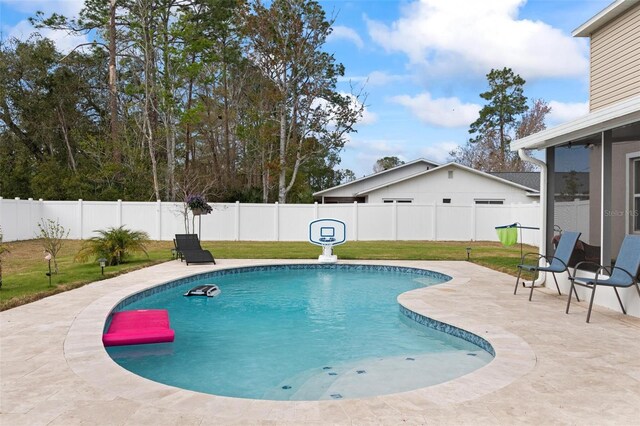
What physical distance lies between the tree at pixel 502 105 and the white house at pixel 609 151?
28365mm

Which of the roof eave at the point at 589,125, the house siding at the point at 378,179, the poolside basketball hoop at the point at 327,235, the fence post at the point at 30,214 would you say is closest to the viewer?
the roof eave at the point at 589,125

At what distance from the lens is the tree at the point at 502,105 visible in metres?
36.9

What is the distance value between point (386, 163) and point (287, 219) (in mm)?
36438

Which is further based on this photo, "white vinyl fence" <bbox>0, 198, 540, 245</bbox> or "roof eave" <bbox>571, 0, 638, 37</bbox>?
"white vinyl fence" <bbox>0, 198, 540, 245</bbox>

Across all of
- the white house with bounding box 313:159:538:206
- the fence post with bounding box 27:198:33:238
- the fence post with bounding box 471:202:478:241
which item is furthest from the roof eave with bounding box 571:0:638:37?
the fence post with bounding box 27:198:33:238

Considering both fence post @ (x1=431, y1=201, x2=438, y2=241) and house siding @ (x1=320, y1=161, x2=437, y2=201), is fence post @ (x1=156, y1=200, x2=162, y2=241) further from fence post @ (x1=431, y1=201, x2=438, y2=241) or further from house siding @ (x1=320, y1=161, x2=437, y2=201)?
fence post @ (x1=431, y1=201, x2=438, y2=241)

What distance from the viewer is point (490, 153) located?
38.8 meters

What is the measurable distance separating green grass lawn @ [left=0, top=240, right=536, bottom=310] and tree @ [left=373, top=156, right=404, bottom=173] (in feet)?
117

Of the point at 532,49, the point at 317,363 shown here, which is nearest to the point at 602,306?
the point at 317,363

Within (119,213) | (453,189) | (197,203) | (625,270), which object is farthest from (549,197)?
(119,213)

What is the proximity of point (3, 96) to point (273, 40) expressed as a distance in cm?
1490

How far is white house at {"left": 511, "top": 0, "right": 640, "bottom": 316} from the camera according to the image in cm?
659

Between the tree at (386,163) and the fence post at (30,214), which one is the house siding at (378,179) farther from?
the tree at (386,163)

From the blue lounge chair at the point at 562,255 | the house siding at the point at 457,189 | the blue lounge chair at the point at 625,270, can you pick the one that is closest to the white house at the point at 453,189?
the house siding at the point at 457,189
